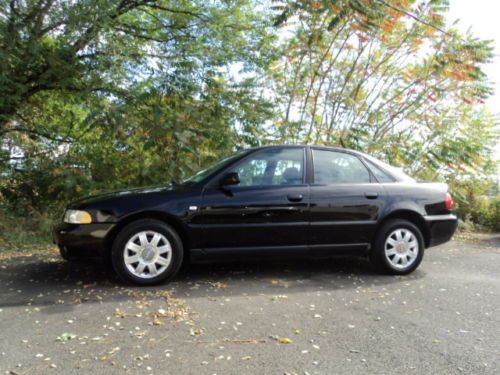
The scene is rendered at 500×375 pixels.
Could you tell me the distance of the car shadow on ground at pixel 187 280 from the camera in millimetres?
4371

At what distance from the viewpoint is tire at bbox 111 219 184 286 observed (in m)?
4.57

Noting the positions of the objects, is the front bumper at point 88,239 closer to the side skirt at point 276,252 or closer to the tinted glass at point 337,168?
the side skirt at point 276,252

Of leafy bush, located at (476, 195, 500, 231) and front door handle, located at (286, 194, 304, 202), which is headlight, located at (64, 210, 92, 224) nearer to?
front door handle, located at (286, 194, 304, 202)

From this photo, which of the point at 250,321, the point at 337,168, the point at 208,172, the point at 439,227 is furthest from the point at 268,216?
the point at 439,227

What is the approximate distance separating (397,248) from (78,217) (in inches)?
145

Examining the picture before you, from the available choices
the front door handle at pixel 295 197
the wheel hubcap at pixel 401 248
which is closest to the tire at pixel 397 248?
the wheel hubcap at pixel 401 248

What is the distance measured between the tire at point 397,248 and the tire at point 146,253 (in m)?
2.38

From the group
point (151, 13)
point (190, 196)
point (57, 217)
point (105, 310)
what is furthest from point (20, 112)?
point (105, 310)

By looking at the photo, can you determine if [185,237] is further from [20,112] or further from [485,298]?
[20,112]

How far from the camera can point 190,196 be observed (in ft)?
15.8

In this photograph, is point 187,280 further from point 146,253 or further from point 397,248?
point 397,248

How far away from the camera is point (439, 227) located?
5539 mm

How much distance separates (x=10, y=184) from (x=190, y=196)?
5.55m

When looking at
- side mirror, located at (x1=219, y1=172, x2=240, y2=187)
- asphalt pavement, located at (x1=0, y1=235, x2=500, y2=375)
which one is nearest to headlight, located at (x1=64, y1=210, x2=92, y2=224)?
asphalt pavement, located at (x1=0, y1=235, x2=500, y2=375)
